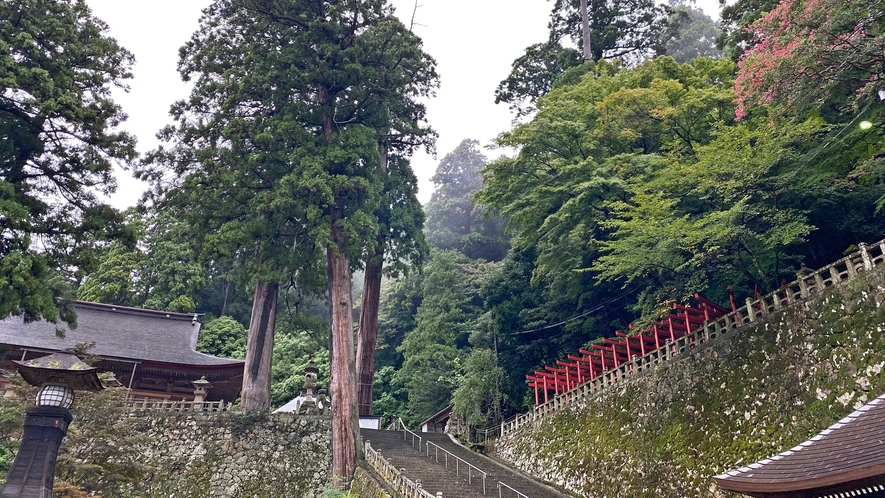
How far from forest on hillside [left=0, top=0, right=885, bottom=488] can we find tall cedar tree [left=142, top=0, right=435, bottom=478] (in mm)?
79

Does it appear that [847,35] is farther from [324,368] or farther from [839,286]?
[324,368]

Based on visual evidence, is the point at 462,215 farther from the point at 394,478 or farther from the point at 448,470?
the point at 394,478

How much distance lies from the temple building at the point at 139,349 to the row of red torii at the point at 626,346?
35.6 feet

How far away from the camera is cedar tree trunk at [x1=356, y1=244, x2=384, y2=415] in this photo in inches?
877

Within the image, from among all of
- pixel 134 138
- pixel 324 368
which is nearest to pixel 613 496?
pixel 134 138

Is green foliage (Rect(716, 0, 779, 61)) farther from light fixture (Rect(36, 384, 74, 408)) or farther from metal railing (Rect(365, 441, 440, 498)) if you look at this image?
light fixture (Rect(36, 384, 74, 408))

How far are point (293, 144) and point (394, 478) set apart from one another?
1072 cm

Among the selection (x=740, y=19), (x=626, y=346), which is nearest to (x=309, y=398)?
(x=626, y=346)

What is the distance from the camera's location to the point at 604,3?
89.3 ft

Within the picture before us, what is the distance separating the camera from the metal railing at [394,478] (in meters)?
12.0

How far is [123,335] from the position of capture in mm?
23141

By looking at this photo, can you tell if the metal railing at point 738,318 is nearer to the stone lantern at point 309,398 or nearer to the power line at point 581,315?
the power line at point 581,315

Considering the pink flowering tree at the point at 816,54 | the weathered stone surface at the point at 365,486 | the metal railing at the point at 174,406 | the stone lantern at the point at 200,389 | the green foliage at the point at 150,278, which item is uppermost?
the green foliage at the point at 150,278

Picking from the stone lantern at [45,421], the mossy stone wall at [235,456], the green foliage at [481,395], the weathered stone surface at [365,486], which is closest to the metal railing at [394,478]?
the weathered stone surface at [365,486]
